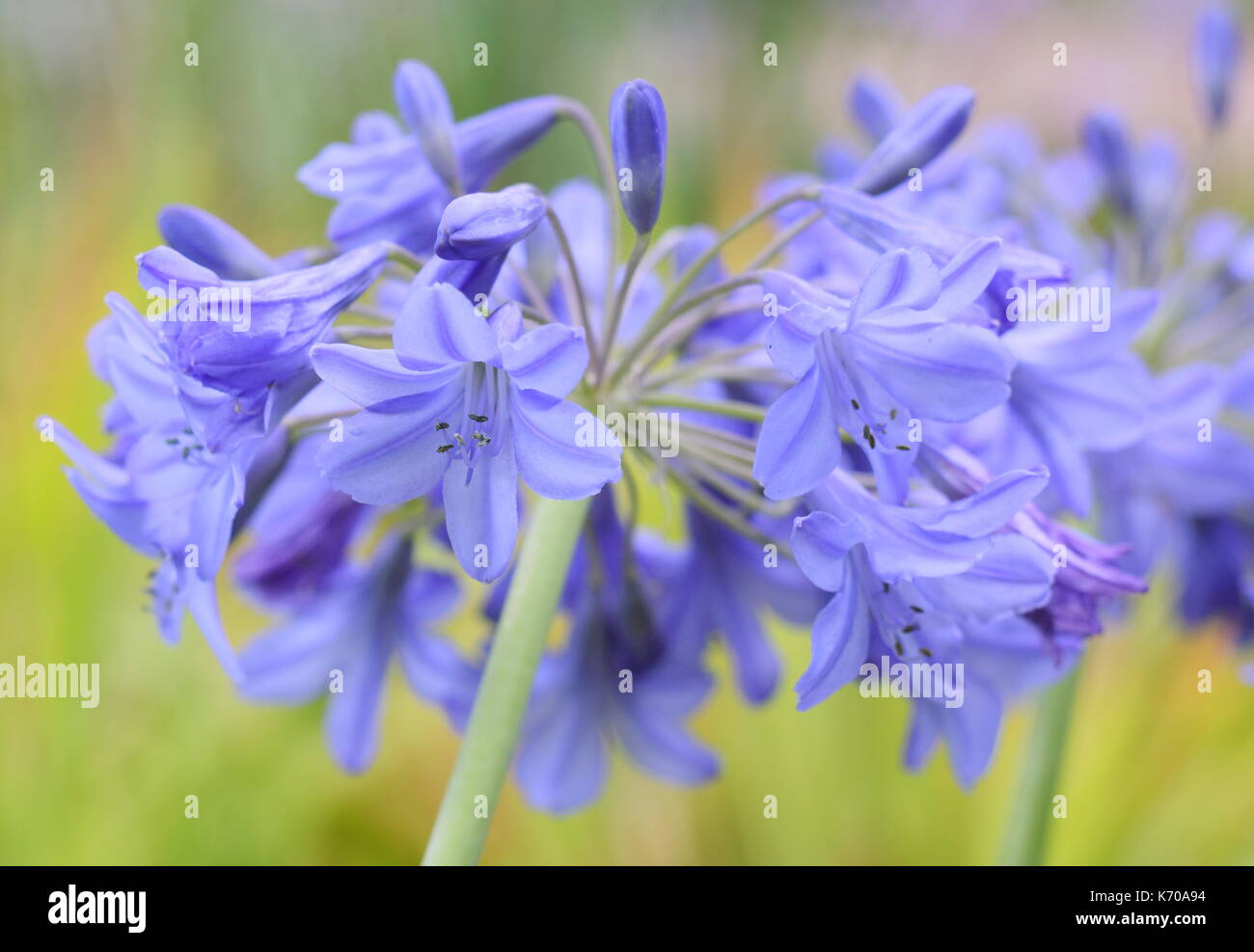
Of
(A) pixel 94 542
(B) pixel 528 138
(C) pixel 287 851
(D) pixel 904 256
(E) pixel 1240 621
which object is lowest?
(C) pixel 287 851

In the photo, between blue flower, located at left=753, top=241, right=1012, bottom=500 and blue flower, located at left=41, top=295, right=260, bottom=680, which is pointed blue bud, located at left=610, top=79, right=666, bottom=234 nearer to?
blue flower, located at left=753, top=241, right=1012, bottom=500

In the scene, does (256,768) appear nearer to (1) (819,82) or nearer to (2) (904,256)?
(2) (904,256)

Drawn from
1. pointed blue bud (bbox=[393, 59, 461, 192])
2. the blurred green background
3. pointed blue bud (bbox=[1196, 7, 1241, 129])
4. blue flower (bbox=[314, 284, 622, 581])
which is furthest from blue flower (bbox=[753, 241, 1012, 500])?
the blurred green background

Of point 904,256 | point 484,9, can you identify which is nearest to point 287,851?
point 904,256

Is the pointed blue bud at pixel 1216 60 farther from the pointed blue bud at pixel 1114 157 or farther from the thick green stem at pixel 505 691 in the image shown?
the thick green stem at pixel 505 691

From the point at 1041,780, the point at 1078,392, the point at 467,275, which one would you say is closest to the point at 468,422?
the point at 467,275

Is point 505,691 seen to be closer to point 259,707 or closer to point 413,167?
point 413,167
